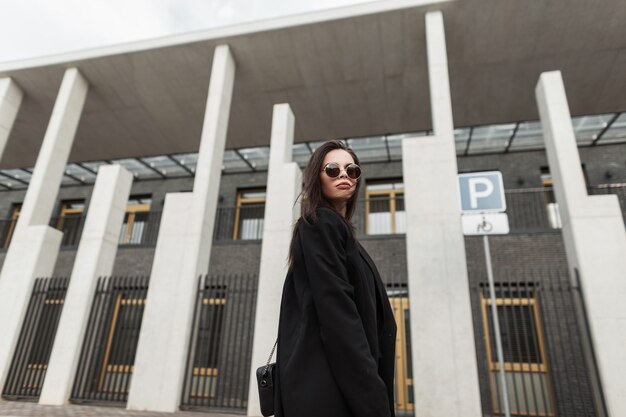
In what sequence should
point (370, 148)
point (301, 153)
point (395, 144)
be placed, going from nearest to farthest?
point (395, 144) < point (370, 148) < point (301, 153)

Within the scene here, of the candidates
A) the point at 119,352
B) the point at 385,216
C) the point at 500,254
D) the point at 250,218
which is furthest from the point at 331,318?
the point at 250,218

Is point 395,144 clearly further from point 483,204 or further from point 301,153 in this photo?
point 483,204

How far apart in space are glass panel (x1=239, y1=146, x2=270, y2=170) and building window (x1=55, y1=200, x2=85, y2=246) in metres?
6.31

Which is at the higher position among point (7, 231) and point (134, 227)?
point (134, 227)

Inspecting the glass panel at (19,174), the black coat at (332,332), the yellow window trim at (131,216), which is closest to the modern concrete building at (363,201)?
the yellow window trim at (131,216)

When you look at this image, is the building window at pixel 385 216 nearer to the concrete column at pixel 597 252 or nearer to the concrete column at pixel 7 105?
the concrete column at pixel 597 252

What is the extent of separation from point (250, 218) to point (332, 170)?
12.9 meters

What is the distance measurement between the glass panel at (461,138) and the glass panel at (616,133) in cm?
436

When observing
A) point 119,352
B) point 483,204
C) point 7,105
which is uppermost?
point 7,105

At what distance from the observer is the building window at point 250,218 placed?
13.9 meters

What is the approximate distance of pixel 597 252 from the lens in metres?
5.93

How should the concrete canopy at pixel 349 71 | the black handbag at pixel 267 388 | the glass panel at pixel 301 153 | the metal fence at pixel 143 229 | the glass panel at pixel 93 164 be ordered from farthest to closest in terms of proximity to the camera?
the glass panel at pixel 93 164, the glass panel at pixel 301 153, the metal fence at pixel 143 229, the concrete canopy at pixel 349 71, the black handbag at pixel 267 388

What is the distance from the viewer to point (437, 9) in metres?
8.18

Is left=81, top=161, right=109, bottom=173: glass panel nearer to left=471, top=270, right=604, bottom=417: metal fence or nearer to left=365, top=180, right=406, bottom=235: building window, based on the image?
left=365, top=180, right=406, bottom=235: building window
